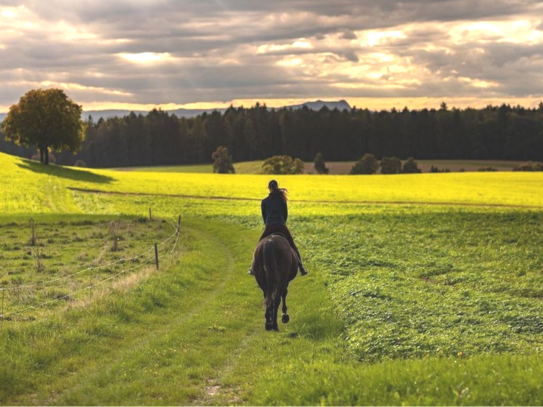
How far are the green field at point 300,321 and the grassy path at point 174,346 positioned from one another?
0.05 meters

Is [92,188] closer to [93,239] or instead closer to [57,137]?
[57,137]

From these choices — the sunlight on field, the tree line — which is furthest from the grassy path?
the tree line

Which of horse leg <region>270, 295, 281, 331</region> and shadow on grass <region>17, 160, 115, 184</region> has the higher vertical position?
shadow on grass <region>17, 160, 115, 184</region>

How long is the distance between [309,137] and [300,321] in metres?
173

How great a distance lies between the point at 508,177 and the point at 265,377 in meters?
95.5

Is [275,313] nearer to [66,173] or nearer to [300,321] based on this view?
[300,321]

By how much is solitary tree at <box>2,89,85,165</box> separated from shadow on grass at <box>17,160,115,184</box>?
4.64 meters

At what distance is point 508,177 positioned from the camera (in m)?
99.5

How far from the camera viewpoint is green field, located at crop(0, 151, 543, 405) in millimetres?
11320

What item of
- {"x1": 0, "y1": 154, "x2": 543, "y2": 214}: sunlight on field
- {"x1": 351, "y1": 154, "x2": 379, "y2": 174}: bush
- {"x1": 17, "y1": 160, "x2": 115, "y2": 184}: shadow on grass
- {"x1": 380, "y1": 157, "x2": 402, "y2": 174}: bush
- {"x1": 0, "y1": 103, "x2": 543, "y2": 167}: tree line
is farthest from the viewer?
{"x1": 0, "y1": 103, "x2": 543, "y2": 167}: tree line

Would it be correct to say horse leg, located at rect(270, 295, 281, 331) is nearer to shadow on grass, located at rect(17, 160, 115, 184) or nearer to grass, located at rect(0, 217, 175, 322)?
grass, located at rect(0, 217, 175, 322)

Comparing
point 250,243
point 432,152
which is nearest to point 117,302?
point 250,243

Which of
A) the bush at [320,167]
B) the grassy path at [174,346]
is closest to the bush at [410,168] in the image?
the bush at [320,167]

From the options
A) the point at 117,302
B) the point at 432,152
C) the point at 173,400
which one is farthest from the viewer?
the point at 432,152
